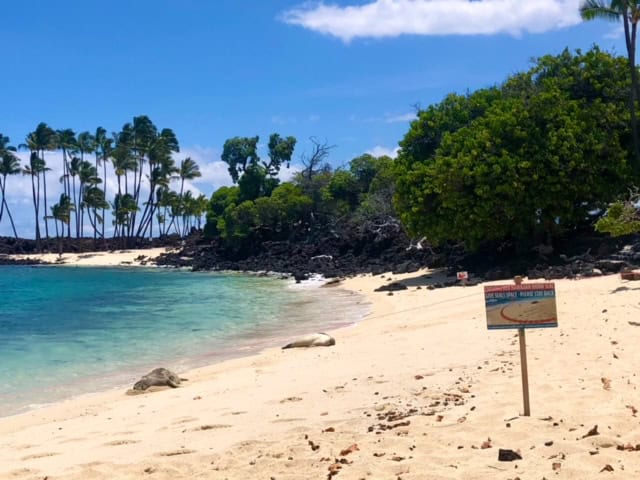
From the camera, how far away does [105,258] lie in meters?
76.8

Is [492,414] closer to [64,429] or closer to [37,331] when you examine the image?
[64,429]

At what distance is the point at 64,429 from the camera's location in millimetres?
8375

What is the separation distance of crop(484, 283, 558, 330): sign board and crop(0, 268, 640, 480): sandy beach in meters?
0.93

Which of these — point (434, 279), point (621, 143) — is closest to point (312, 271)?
point (434, 279)

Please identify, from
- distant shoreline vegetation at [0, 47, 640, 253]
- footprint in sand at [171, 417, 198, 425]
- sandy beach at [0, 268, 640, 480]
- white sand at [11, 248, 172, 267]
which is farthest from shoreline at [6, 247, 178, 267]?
footprint in sand at [171, 417, 198, 425]

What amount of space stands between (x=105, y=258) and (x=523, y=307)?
75.4m

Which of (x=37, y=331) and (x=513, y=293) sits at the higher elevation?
(x=513, y=293)

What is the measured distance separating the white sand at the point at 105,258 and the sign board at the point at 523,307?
6614 cm

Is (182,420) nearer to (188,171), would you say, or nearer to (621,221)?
(621,221)

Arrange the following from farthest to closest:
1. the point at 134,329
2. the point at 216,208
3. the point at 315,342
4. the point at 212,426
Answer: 1. the point at 216,208
2. the point at 134,329
3. the point at 315,342
4. the point at 212,426

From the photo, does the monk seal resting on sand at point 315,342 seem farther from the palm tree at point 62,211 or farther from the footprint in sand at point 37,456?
the palm tree at point 62,211

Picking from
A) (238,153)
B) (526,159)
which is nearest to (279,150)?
(238,153)

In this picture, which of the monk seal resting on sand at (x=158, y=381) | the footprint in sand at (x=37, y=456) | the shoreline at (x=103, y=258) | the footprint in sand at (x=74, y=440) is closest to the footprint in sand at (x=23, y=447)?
the footprint in sand at (x=74, y=440)

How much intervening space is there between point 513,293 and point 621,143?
82.2 ft
